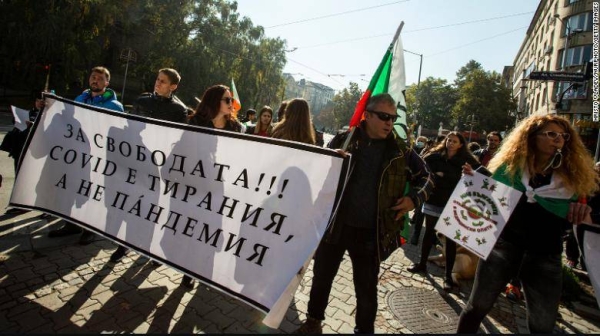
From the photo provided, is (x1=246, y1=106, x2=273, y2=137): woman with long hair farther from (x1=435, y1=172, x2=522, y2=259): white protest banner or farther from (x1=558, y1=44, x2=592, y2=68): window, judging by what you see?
(x1=558, y1=44, x2=592, y2=68): window

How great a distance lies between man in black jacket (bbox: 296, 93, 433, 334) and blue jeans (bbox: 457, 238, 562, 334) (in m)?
0.66

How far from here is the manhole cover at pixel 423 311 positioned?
336cm

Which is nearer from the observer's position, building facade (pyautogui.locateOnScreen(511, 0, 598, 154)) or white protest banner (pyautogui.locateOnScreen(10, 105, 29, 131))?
white protest banner (pyautogui.locateOnScreen(10, 105, 29, 131))

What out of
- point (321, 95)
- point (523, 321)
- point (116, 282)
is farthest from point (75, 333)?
point (321, 95)

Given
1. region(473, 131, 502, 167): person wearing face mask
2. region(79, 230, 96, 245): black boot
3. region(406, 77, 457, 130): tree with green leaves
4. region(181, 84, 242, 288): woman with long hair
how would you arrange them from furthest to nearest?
region(406, 77, 457, 130): tree with green leaves, region(473, 131, 502, 167): person wearing face mask, region(79, 230, 96, 245): black boot, region(181, 84, 242, 288): woman with long hair

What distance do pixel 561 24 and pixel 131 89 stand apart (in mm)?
42590

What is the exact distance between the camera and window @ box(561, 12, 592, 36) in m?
27.0

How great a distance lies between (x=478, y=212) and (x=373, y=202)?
3.16 ft

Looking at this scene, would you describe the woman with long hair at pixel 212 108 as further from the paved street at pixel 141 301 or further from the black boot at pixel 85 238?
the black boot at pixel 85 238

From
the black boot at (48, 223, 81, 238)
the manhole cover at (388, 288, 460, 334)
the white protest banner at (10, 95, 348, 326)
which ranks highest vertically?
the white protest banner at (10, 95, 348, 326)

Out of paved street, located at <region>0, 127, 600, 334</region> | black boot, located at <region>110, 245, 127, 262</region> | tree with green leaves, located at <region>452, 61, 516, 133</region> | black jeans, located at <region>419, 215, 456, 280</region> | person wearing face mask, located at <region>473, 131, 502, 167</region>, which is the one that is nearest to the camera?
paved street, located at <region>0, 127, 600, 334</region>

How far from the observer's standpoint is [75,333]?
2.53 metres

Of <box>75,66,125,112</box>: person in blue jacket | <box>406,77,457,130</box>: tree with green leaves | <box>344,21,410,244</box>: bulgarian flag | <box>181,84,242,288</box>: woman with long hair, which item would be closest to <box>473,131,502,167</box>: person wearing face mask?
<box>344,21,410,244</box>: bulgarian flag

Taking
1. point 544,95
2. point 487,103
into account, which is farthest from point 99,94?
point 487,103
